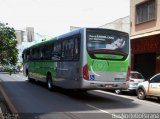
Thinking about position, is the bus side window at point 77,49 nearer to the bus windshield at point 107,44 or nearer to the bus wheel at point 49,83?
the bus windshield at point 107,44

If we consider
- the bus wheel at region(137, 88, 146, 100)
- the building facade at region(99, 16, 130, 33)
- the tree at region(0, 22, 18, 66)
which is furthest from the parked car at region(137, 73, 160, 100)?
the building facade at region(99, 16, 130, 33)

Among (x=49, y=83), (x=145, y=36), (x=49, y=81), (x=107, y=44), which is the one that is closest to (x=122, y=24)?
(x=145, y=36)

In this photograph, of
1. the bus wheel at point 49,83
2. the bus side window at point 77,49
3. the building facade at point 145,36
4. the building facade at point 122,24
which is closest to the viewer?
the bus side window at point 77,49

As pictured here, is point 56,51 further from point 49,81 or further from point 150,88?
point 150,88

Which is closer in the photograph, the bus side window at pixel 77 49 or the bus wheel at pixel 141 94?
the bus side window at pixel 77 49

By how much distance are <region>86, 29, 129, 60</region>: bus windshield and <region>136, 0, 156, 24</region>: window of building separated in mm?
9755

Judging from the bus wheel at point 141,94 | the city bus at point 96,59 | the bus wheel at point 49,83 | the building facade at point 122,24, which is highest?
the building facade at point 122,24

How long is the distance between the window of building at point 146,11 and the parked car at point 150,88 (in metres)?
9.04

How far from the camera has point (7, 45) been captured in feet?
44.7

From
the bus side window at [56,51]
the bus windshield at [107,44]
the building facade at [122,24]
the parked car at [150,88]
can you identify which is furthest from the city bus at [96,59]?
the building facade at [122,24]

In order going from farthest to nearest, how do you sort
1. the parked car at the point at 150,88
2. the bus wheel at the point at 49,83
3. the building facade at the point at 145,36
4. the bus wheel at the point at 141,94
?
the building facade at the point at 145,36 → the bus wheel at the point at 49,83 → the bus wheel at the point at 141,94 → the parked car at the point at 150,88

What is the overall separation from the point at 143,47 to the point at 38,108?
49.5 feet

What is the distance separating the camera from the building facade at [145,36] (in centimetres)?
2448

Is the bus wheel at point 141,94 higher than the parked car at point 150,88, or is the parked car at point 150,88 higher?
the parked car at point 150,88
